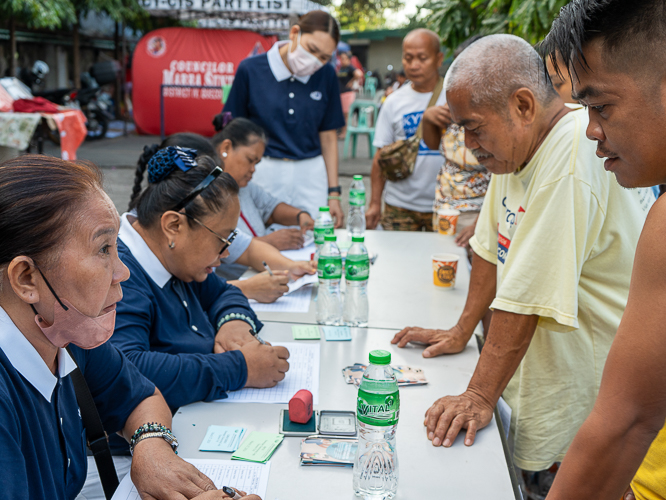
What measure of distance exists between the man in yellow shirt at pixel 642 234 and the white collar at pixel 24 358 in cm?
97

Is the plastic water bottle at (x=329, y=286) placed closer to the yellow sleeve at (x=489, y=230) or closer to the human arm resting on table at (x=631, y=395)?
the yellow sleeve at (x=489, y=230)

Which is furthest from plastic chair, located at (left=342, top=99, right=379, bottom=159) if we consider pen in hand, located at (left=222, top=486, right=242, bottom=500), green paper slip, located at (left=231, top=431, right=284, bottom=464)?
pen in hand, located at (left=222, top=486, right=242, bottom=500)

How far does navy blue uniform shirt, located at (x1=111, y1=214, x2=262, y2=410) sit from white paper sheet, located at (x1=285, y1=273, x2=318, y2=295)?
44 centimetres

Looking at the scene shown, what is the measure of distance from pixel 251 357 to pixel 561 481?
38.7 inches

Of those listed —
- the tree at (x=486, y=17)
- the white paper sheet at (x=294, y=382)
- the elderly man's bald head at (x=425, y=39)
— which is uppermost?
the tree at (x=486, y=17)

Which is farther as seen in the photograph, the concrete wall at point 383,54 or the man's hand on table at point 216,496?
the concrete wall at point 383,54

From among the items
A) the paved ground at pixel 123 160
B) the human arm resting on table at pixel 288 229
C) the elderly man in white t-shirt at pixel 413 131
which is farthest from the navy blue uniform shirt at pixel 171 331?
the paved ground at pixel 123 160

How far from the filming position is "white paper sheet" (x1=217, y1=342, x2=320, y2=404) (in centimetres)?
164

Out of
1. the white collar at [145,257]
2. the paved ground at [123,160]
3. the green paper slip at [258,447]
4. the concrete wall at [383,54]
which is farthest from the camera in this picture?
the concrete wall at [383,54]

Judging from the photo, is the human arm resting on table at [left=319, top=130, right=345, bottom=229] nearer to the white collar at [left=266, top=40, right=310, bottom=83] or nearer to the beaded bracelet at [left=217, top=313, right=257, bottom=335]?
the white collar at [left=266, top=40, right=310, bottom=83]

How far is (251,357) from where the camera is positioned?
5.60ft

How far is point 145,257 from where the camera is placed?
5.92 feet

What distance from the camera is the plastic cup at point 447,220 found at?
3.64 m

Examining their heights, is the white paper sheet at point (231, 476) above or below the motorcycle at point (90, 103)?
above
